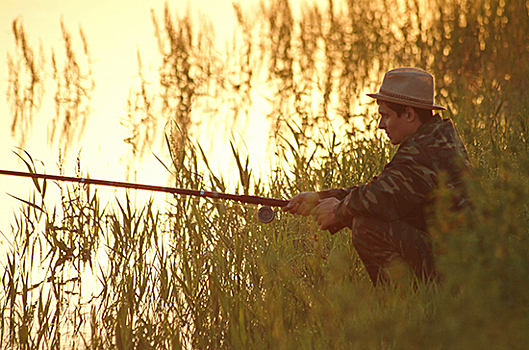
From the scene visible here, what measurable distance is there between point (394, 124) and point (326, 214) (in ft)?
1.89

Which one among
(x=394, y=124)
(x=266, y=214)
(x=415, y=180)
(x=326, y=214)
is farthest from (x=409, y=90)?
(x=266, y=214)

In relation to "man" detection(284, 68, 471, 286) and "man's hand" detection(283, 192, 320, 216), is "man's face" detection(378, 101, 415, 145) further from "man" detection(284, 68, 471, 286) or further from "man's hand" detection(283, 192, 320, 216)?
"man's hand" detection(283, 192, 320, 216)

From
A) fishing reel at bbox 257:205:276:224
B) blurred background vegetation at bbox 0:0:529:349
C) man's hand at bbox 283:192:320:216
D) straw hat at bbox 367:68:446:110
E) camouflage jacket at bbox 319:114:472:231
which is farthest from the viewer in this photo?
fishing reel at bbox 257:205:276:224

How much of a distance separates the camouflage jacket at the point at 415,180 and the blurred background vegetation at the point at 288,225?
184 millimetres

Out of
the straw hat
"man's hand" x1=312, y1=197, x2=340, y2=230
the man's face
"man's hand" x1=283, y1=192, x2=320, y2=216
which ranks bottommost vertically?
"man's hand" x1=312, y1=197, x2=340, y2=230

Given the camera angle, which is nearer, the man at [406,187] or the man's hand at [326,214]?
the man at [406,187]

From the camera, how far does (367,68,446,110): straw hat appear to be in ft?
10.3

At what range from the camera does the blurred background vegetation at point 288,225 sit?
78.6 inches

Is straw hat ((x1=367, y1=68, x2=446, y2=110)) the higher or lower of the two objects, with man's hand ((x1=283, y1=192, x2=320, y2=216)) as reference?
higher

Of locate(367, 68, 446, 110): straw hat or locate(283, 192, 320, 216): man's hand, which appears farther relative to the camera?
locate(283, 192, 320, 216): man's hand

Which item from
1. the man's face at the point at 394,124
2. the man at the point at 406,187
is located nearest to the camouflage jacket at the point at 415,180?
the man at the point at 406,187

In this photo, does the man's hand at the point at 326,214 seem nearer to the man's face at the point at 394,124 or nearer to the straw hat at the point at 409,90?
the man's face at the point at 394,124

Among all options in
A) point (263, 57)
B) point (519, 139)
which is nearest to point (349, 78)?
point (263, 57)

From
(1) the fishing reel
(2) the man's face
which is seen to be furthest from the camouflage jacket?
(1) the fishing reel
